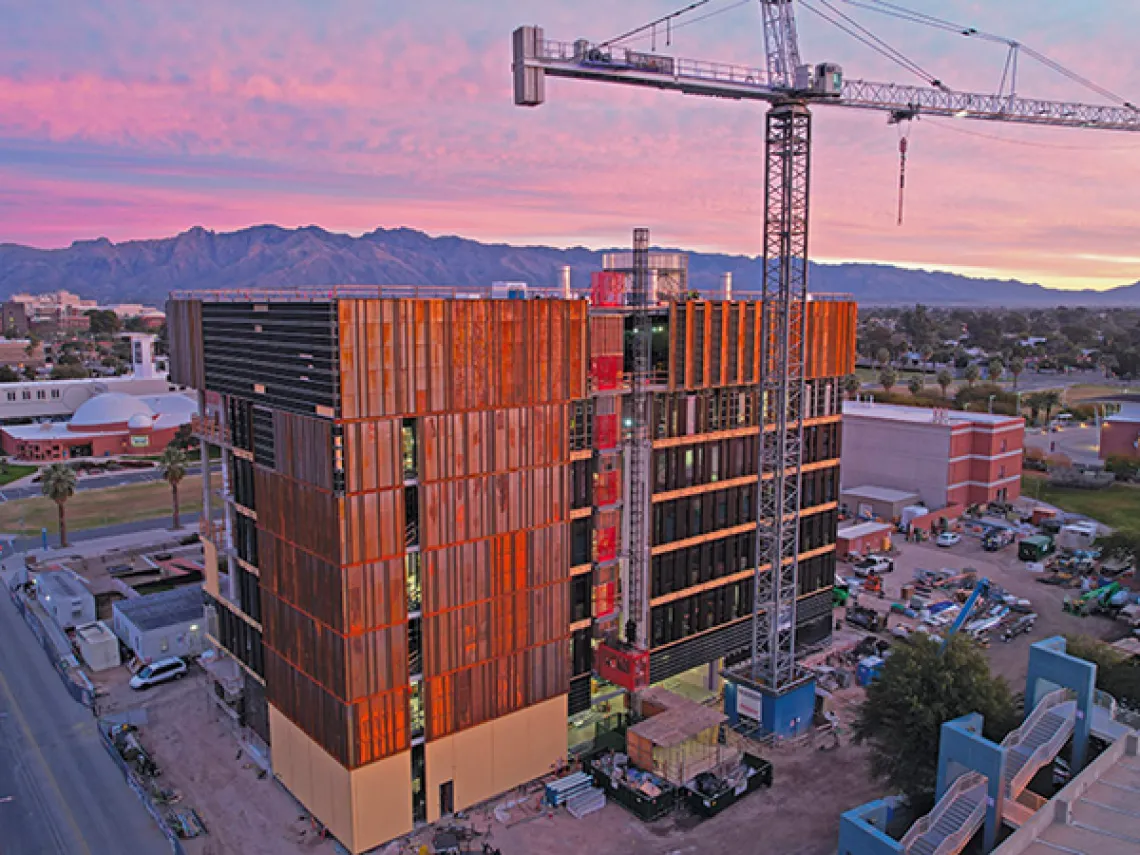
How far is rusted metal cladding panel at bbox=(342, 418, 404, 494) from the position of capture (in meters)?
30.8

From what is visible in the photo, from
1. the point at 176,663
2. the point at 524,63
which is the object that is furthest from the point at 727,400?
the point at 176,663

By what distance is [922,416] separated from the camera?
306ft

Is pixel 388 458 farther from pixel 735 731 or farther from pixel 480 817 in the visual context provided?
pixel 735 731

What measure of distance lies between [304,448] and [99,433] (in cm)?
10119

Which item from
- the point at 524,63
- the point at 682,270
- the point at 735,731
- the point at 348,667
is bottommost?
the point at 735,731

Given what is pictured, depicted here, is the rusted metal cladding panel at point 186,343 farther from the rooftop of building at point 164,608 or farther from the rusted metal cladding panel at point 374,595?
the rusted metal cladding panel at point 374,595

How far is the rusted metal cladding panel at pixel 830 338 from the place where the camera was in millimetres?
47219

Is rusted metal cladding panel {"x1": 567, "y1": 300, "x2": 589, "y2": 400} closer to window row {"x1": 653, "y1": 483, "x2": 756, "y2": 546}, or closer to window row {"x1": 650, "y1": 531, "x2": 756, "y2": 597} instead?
window row {"x1": 653, "y1": 483, "x2": 756, "y2": 546}

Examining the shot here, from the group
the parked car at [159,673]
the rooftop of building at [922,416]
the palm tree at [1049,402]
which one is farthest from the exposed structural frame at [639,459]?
the palm tree at [1049,402]

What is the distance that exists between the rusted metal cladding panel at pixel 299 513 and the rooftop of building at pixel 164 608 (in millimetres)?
20260

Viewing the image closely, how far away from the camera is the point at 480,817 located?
35219mm

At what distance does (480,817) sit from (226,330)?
2544cm

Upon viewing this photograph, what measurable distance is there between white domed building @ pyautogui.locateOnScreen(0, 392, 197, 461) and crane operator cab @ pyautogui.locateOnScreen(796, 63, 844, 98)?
10929 cm

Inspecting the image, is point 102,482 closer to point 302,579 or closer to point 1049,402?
point 302,579
